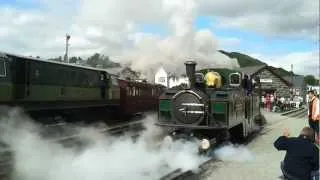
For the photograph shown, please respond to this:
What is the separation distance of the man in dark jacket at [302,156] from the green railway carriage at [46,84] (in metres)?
11.4

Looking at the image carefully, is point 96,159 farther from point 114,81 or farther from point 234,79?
point 114,81

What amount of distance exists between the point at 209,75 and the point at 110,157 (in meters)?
3.75

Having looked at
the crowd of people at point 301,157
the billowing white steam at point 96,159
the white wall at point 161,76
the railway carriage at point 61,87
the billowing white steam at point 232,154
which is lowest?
the billowing white steam at point 232,154

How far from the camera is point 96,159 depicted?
9758 mm

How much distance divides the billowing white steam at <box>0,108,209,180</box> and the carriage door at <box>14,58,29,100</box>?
4170 millimetres

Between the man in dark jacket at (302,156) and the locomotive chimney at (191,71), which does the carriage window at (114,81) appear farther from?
the man in dark jacket at (302,156)

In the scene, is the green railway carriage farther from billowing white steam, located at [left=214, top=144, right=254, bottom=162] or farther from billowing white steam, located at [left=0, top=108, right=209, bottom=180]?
billowing white steam, located at [left=214, top=144, right=254, bottom=162]

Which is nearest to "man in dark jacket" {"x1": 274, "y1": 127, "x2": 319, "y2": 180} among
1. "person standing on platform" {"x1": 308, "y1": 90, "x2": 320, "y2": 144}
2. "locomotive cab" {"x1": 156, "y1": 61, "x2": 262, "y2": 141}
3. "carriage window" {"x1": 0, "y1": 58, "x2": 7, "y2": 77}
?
"locomotive cab" {"x1": 156, "y1": 61, "x2": 262, "y2": 141}

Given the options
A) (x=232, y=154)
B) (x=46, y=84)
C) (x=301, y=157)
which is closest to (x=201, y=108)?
(x=232, y=154)

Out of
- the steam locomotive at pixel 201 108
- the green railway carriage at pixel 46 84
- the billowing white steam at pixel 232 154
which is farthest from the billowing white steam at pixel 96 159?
the green railway carriage at pixel 46 84

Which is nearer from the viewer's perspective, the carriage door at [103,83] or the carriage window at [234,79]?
the carriage window at [234,79]

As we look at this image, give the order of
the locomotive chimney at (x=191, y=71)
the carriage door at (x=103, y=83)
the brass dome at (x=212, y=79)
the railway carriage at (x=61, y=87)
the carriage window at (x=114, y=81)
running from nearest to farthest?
the locomotive chimney at (x=191, y=71)
the brass dome at (x=212, y=79)
the railway carriage at (x=61, y=87)
the carriage door at (x=103, y=83)
the carriage window at (x=114, y=81)

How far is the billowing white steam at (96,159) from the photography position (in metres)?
8.64

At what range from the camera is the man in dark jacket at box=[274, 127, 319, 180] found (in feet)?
22.2
